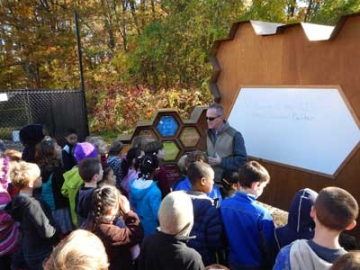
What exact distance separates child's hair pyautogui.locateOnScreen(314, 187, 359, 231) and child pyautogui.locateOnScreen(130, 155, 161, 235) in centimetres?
167

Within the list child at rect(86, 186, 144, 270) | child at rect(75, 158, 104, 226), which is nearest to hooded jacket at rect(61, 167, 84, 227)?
child at rect(75, 158, 104, 226)

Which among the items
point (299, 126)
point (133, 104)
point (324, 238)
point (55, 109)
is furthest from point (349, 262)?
→ point (133, 104)

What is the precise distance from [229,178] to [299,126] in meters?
1.46

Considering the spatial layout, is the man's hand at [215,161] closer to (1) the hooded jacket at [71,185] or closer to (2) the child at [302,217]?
(1) the hooded jacket at [71,185]

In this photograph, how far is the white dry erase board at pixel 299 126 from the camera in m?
4.33

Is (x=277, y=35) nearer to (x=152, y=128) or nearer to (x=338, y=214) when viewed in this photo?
(x=152, y=128)

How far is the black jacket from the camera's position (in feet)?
7.14

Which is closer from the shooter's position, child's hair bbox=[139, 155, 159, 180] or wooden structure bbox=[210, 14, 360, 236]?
child's hair bbox=[139, 155, 159, 180]

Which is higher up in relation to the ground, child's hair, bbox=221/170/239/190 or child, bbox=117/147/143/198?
child, bbox=117/147/143/198

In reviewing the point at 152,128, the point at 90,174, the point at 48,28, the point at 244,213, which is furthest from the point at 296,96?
the point at 48,28

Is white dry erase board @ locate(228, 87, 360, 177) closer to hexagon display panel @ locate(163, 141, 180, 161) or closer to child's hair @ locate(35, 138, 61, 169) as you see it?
hexagon display panel @ locate(163, 141, 180, 161)

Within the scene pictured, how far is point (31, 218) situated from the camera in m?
2.84

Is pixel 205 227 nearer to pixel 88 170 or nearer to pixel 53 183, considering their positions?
pixel 88 170

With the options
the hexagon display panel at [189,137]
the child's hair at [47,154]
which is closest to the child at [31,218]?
the child's hair at [47,154]
